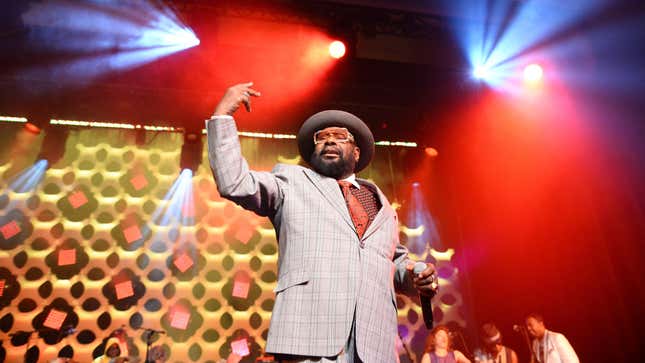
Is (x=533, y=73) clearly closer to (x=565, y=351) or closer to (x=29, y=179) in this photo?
(x=565, y=351)

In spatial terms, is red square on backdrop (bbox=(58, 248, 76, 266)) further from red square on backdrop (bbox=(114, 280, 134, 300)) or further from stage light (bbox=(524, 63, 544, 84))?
stage light (bbox=(524, 63, 544, 84))

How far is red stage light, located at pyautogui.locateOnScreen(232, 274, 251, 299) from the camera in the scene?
5516mm

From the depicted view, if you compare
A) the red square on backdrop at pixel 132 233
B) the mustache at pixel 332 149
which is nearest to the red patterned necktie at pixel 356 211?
the mustache at pixel 332 149

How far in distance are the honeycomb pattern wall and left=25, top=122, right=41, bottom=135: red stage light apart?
0.11 meters

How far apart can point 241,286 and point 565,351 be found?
12.4 feet

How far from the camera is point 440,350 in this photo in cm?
459

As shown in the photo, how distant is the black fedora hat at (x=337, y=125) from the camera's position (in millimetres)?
1895

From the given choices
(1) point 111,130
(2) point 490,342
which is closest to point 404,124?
(2) point 490,342

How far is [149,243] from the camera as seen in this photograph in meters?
5.52

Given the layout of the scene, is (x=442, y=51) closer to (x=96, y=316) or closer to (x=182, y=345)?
(x=182, y=345)

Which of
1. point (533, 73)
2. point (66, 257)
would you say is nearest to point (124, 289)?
point (66, 257)

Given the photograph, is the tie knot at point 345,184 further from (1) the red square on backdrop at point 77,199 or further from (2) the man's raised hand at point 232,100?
(1) the red square on backdrop at point 77,199

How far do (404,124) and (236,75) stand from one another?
2648 mm

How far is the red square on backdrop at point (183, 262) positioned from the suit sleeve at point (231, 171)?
4452mm
